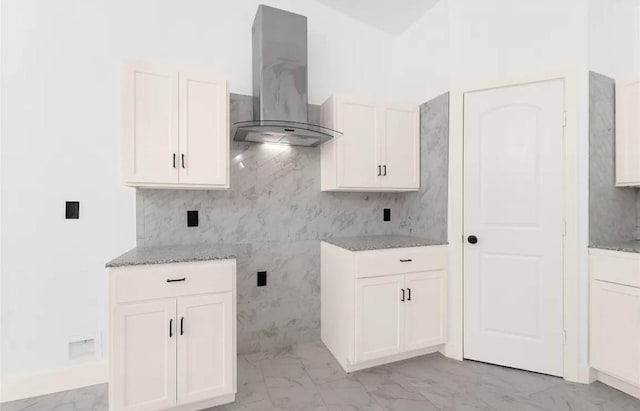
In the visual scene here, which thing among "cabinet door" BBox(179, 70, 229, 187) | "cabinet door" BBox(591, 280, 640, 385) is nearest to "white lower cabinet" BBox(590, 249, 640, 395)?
"cabinet door" BBox(591, 280, 640, 385)

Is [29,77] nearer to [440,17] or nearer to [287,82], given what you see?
[287,82]

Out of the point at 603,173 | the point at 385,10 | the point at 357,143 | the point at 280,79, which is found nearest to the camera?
the point at 603,173

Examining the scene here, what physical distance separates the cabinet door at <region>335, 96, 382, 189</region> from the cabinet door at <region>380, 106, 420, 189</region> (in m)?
0.09

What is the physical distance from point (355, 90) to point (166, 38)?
1702 millimetres

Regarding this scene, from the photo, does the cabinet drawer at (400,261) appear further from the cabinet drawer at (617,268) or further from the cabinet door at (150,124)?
the cabinet door at (150,124)

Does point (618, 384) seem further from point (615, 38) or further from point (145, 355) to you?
point (145, 355)

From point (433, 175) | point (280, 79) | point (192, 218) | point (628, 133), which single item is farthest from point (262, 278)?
point (628, 133)

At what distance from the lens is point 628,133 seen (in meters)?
2.12

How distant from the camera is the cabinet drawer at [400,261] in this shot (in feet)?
7.04

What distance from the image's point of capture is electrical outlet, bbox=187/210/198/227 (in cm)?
228

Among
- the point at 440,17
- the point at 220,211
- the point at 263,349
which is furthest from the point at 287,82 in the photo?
the point at 263,349

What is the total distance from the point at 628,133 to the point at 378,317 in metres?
2.28

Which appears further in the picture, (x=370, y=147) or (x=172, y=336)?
(x=370, y=147)

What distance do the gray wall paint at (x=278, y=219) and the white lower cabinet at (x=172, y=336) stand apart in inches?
26.2
